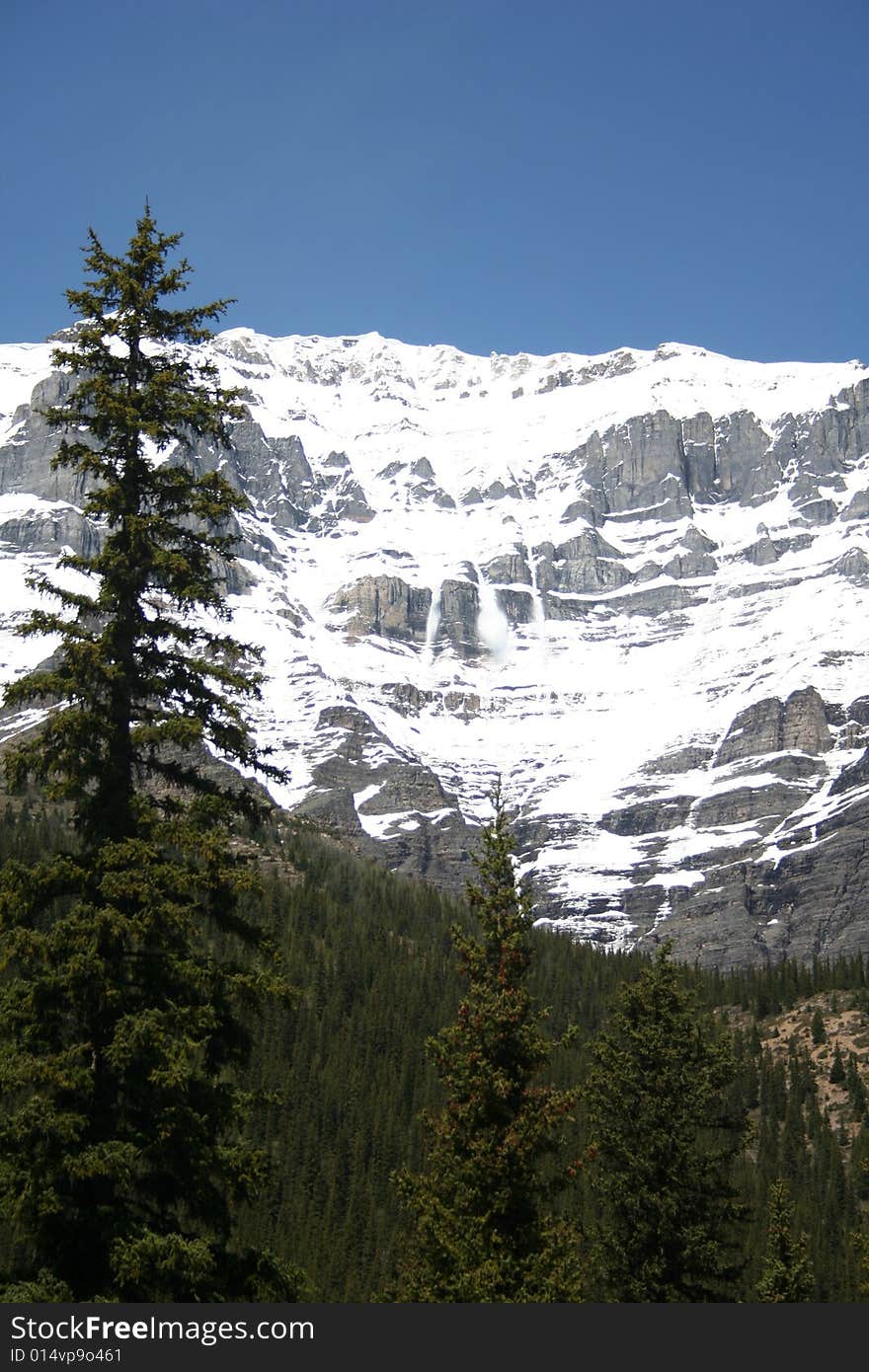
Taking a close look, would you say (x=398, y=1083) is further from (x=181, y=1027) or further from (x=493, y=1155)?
(x=181, y=1027)

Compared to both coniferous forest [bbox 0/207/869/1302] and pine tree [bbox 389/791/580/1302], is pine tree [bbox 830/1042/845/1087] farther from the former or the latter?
pine tree [bbox 389/791/580/1302]

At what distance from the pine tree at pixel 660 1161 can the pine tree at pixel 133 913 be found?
13307mm

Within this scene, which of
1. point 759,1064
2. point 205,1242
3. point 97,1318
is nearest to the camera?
point 97,1318

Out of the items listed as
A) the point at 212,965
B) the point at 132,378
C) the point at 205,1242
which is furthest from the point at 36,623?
the point at 205,1242

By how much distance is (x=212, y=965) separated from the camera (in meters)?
19.1

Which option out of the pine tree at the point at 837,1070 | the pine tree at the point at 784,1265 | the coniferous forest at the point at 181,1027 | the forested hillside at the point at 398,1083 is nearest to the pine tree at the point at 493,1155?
the coniferous forest at the point at 181,1027

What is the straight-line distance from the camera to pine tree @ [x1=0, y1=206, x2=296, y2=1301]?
17453 millimetres

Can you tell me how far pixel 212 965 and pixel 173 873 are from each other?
1.33m

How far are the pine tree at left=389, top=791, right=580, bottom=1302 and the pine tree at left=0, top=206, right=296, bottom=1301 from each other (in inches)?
212

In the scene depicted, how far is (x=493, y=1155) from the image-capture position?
2433 cm

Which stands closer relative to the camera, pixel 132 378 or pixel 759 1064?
pixel 132 378

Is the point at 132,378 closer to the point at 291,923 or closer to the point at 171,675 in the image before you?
the point at 171,675

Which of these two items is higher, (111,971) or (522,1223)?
(111,971)

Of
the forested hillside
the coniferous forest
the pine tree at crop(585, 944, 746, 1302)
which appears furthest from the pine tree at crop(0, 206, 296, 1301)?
the forested hillside
